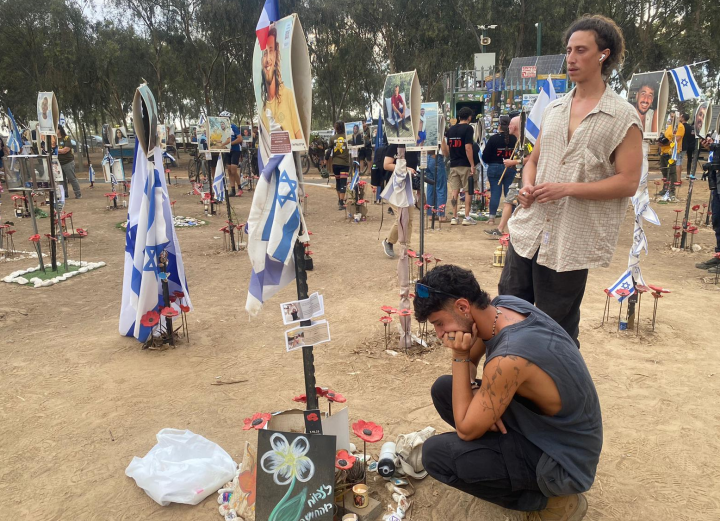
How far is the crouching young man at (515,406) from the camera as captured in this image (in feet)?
6.10

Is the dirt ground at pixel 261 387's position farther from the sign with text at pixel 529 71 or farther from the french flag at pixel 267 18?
the sign with text at pixel 529 71

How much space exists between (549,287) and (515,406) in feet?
2.55

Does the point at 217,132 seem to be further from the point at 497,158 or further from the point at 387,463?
the point at 387,463

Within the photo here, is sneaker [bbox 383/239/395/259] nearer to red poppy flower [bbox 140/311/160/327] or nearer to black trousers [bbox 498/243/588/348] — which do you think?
red poppy flower [bbox 140/311/160/327]

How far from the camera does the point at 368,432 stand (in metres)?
2.39

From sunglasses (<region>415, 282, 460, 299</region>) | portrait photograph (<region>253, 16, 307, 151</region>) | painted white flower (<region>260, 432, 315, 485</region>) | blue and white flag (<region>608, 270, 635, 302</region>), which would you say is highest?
portrait photograph (<region>253, 16, 307, 151</region>)

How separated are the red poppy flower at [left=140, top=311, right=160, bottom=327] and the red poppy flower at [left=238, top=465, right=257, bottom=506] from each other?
2.12m

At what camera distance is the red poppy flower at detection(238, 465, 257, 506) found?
2.33 m

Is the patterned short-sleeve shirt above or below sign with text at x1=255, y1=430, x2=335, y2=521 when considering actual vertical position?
above

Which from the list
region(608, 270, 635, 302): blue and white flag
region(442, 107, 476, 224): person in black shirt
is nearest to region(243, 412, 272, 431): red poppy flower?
region(608, 270, 635, 302): blue and white flag

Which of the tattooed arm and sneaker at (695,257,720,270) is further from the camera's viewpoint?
sneaker at (695,257,720,270)

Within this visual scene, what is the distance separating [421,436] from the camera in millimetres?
2617

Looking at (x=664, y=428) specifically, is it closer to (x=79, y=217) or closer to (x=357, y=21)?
(x=79, y=217)

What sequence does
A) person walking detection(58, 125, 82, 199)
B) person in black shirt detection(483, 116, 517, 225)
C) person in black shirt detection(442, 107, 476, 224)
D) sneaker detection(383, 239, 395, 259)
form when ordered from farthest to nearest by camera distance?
person walking detection(58, 125, 82, 199) → person in black shirt detection(442, 107, 476, 224) → person in black shirt detection(483, 116, 517, 225) → sneaker detection(383, 239, 395, 259)
